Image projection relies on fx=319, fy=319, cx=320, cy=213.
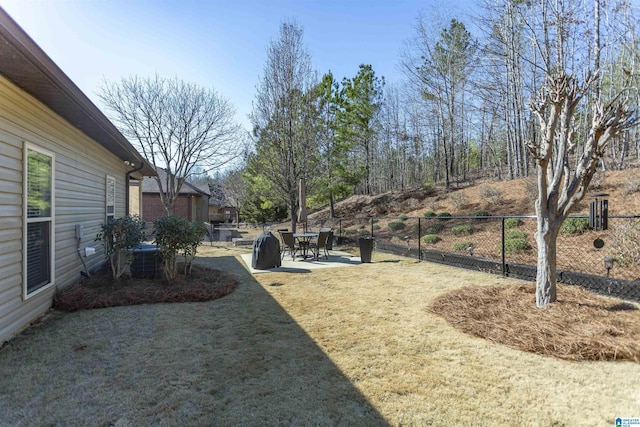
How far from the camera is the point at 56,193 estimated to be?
4387 millimetres

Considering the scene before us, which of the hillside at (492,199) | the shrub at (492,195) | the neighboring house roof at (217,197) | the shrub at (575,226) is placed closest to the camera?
the shrub at (575,226)

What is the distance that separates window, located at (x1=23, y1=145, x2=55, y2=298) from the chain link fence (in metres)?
6.99

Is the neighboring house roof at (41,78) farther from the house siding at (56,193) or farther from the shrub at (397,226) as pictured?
the shrub at (397,226)

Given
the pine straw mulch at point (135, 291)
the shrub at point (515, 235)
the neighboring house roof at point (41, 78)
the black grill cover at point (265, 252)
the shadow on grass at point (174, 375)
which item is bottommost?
the shadow on grass at point (174, 375)

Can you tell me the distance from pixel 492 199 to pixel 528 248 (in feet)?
18.5

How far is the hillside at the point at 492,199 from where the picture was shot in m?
9.12

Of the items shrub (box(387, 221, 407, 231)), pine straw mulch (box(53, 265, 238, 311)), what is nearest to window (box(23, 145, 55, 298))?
pine straw mulch (box(53, 265, 238, 311))

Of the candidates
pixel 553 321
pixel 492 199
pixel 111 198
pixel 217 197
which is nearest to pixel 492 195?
pixel 492 199

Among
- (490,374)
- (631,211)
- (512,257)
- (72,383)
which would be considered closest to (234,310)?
(72,383)

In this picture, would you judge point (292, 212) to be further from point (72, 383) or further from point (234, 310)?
point (72, 383)

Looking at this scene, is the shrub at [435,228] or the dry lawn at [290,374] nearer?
the dry lawn at [290,374]

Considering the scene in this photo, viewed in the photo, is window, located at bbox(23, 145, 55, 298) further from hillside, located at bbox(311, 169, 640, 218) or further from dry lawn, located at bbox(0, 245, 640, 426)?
hillside, located at bbox(311, 169, 640, 218)

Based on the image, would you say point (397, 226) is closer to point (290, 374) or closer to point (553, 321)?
point (553, 321)

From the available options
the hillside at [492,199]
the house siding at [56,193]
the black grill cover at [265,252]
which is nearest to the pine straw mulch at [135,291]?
the house siding at [56,193]
